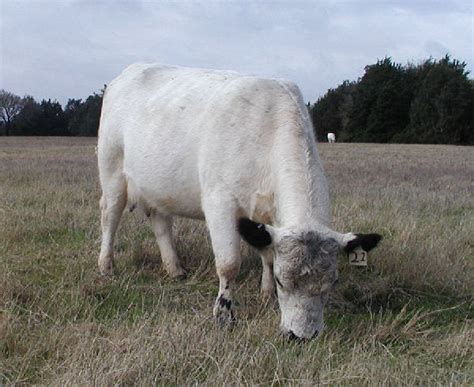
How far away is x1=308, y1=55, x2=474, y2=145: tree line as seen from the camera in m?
58.2

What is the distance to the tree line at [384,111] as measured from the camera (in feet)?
191

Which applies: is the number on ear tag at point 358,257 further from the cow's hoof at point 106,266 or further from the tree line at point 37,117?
the tree line at point 37,117

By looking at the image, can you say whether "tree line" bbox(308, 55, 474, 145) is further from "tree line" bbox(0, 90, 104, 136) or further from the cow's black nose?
the cow's black nose

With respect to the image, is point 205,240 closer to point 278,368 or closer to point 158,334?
point 158,334

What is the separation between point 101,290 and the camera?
5926mm

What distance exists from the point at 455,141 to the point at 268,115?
182 feet

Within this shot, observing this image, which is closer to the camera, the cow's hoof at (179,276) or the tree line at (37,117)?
the cow's hoof at (179,276)

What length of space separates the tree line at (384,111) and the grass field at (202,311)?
42.6 m

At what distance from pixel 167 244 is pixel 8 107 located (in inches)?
2951

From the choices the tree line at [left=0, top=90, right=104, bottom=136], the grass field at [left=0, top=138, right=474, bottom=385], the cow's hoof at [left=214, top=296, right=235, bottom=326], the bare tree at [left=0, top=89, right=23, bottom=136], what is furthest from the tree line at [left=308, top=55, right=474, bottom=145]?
the cow's hoof at [left=214, top=296, right=235, bottom=326]

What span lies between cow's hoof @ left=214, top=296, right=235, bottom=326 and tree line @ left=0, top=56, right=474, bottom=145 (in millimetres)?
45181

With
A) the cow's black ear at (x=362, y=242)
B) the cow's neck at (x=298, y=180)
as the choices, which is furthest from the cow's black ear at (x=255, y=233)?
the cow's black ear at (x=362, y=242)

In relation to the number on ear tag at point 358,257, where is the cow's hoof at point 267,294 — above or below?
below

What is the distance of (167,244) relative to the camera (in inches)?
288
